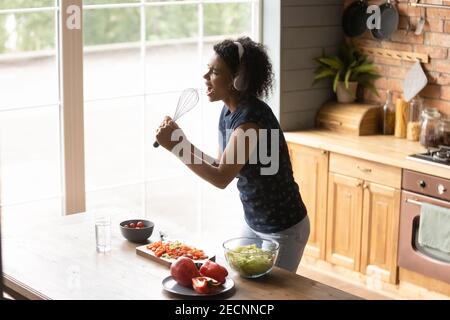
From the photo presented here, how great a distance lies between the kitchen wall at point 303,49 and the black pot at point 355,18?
2.9 inches

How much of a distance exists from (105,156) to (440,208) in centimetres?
421

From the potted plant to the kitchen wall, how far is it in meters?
0.07

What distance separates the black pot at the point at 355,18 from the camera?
5.37 metres

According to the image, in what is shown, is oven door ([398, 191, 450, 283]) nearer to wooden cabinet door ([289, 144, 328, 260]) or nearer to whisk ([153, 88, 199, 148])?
wooden cabinet door ([289, 144, 328, 260])

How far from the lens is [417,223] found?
4695 millimetres

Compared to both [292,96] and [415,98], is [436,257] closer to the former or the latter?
[415,98]

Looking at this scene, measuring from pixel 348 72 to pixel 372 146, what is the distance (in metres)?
0.67

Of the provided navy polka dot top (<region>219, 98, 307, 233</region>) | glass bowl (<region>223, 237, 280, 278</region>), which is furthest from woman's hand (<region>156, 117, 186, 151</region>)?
glass bowl (<region>223, 237, 280, 278</region>)

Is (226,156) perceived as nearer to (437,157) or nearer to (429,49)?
(437,157)

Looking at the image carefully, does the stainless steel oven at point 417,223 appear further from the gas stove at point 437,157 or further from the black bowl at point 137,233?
the black bowl at point 137,233

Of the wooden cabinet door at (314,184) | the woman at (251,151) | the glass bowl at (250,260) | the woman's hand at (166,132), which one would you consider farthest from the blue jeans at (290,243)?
the wooden cabinet door at (314,184)

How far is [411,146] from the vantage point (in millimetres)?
4965

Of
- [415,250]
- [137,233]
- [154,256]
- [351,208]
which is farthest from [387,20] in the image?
[154,256]
